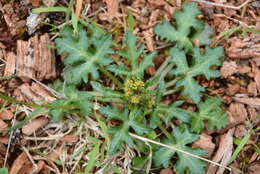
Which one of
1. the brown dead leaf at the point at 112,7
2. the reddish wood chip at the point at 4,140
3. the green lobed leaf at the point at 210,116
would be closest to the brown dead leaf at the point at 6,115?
the reddish wood chip at the point at 4,140

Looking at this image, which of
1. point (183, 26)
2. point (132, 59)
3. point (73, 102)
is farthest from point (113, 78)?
point (183, 26)

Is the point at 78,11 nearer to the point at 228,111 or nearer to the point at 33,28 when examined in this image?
the point at 33,28

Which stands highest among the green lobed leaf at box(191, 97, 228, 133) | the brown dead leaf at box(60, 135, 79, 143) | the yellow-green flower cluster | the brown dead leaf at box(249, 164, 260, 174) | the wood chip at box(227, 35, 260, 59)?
the wood chip at box(227, 35, 260, 59)

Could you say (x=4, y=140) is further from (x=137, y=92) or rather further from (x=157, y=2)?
(x=157, y=2)

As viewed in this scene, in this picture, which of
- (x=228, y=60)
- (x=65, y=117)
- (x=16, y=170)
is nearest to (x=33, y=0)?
(x=65, y=117)

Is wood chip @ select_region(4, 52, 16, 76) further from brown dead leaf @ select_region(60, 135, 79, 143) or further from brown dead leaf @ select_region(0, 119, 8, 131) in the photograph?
brown dead leaf @ select_region(60, 135, 79, 143)

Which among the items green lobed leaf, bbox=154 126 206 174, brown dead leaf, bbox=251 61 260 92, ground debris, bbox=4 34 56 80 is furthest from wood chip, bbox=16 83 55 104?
brown dead leaf, bbox=251 61 260 92

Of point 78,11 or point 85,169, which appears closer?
point 85,169
